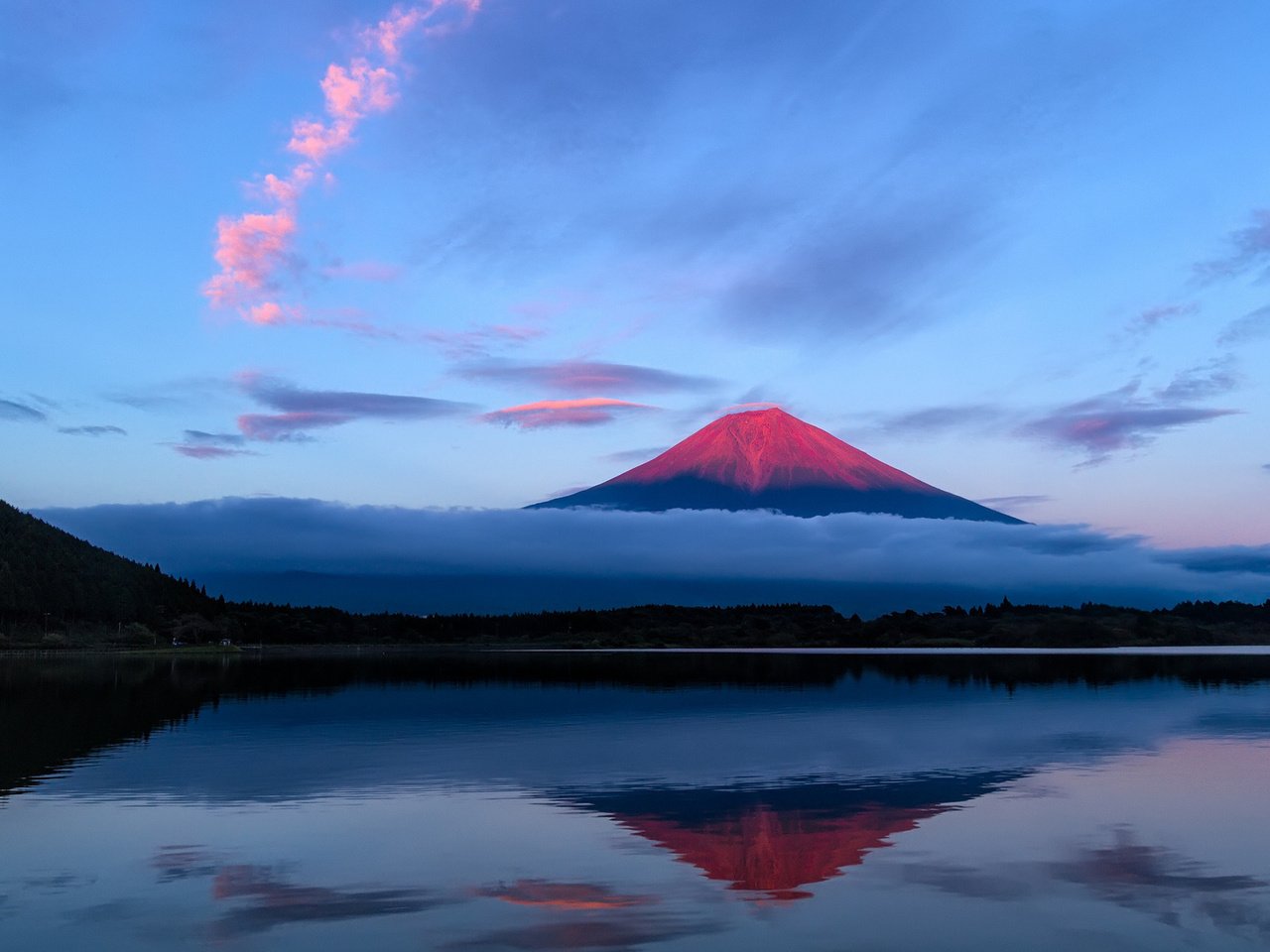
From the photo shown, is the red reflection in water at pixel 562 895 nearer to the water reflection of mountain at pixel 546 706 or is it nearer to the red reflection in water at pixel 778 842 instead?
the red reflection in water at pixel 778 842

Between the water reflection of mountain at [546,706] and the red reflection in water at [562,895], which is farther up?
the red reflection in water at [562,895]

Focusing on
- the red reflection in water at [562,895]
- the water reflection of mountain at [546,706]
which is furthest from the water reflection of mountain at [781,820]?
the water reflection of mountain at [546,706]

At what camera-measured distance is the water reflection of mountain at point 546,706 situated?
139 ft

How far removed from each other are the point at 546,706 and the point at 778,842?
47304 mm

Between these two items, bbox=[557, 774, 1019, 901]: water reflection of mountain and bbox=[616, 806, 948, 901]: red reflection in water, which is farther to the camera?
bbox=[557, 774, 1019, 901]: water reflection of mountain

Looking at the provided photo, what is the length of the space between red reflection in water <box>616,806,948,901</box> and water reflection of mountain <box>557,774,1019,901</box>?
0.02 m

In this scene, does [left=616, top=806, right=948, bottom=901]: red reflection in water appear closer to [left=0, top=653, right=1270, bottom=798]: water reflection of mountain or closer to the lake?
the lake

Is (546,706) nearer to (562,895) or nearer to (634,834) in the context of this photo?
(634,834)

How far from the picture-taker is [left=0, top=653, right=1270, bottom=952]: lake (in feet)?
57.3

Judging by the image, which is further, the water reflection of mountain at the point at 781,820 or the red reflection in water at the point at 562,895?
the water reflection of mountain at the point at 781,820

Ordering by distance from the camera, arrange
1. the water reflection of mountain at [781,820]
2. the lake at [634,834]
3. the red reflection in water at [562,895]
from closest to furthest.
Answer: the lake at [634,834], the red reflection in water at [562,895], the water reflection of mountain at [781,820]

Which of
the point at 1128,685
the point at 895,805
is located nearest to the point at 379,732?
the point at 895,805

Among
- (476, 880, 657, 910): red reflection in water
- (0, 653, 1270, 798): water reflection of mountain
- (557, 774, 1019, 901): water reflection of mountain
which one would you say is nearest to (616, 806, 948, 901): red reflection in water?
(557, 774, 1019, 901): water reflection of mountain

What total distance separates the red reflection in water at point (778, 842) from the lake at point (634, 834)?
110 millimetres
